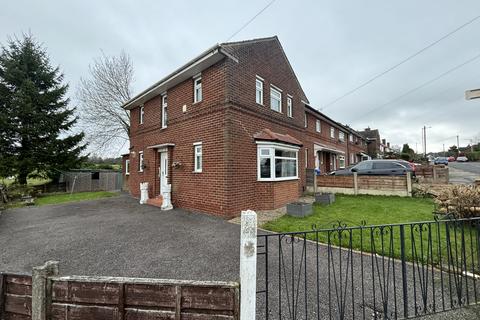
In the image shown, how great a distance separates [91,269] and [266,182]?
6665 millimetres

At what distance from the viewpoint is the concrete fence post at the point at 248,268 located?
212cm

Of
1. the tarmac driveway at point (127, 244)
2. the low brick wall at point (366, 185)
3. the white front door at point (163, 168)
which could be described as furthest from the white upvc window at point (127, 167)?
the low brick wall at point (366, 185)

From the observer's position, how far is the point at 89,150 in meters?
20.6

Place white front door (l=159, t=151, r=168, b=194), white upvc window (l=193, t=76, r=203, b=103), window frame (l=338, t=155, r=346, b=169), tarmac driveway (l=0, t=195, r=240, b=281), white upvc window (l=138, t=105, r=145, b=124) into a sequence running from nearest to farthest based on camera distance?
tarmac driveway (l=0, t=195, r=240, b=281) → white upvc window (l=193, t=76, r=203, b=103) → white front door (l=159, t=151, r=168, b=194) → white upvc window (l=138, t=105, r=145, b=124) → window frame (l=338, t=155, r=346, b=169)

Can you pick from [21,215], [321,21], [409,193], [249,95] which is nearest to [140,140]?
[21,215]

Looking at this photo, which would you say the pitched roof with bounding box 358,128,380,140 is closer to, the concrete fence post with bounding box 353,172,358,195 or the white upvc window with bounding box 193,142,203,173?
the concrete fence post with bounding box 353,172,358,195

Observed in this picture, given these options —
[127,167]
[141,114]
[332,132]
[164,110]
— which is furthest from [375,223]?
[127,167]

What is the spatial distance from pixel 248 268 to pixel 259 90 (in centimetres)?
953

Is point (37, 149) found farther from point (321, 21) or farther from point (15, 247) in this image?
point (321, 21)

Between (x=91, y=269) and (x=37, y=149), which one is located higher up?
(x=37, y=149)

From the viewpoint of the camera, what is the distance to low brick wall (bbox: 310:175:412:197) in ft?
36.6

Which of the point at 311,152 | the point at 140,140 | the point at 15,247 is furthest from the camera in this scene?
the point at 311,152

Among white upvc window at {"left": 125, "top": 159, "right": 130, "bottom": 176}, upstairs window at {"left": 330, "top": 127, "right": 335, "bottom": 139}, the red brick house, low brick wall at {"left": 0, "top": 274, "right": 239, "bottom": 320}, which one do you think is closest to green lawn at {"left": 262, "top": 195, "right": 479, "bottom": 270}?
the red brick house

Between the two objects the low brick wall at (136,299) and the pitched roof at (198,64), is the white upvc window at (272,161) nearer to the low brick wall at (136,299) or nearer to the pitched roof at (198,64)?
the pitched roof at (198,64)
